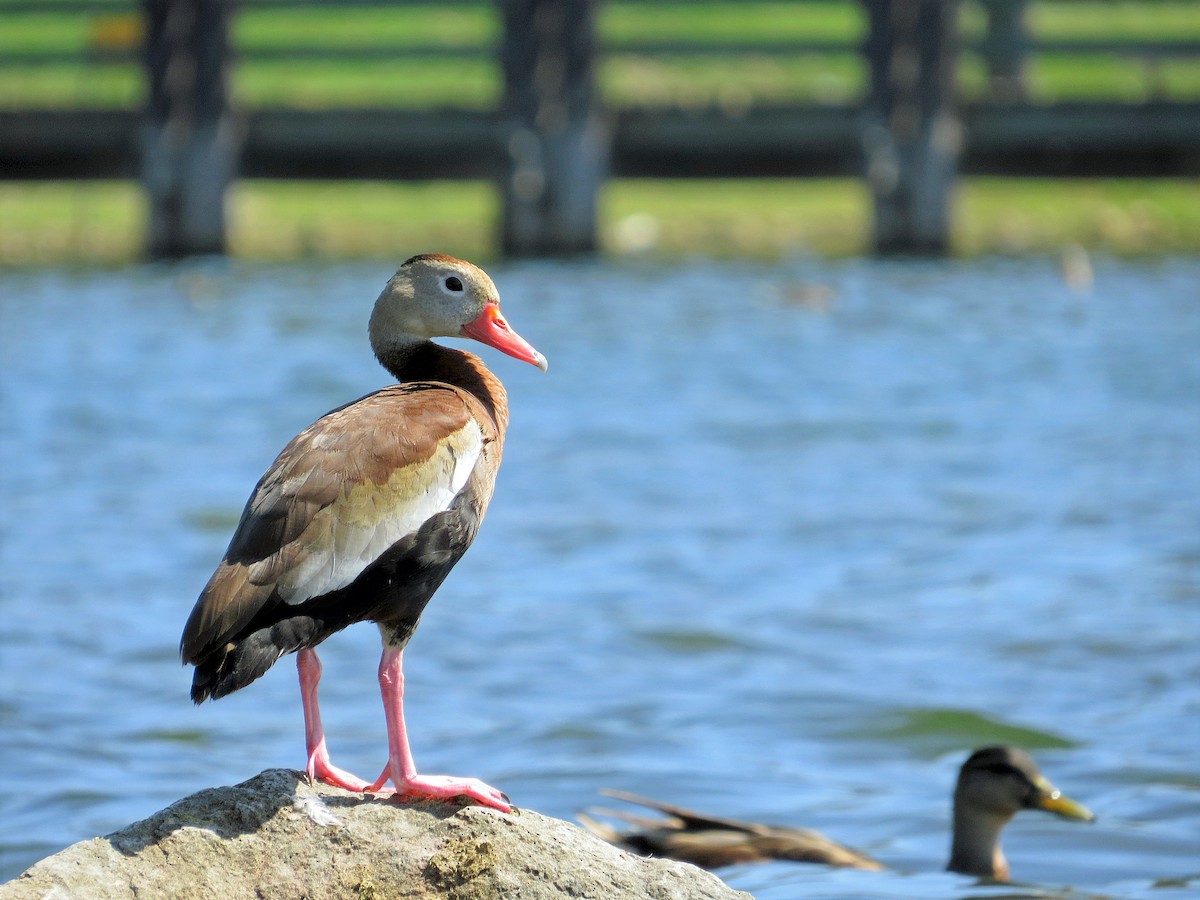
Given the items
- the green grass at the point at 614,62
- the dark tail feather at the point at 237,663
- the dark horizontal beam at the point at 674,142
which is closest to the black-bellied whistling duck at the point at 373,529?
the dark tail feather at the point at 237,663

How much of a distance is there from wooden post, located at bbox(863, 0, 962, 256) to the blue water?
212 inches

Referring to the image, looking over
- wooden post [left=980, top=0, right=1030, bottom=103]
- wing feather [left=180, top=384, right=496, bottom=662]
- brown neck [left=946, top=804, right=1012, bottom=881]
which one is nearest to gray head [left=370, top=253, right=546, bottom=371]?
wing feather [left=180, top=384, right=496, bottom=662]

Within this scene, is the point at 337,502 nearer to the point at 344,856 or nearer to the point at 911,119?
the point at 344,856

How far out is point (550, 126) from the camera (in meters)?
24.5

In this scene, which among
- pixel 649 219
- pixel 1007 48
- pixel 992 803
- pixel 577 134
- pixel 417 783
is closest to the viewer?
pixel 417 783

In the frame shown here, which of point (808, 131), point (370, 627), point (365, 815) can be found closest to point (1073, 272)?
point (808, 131)

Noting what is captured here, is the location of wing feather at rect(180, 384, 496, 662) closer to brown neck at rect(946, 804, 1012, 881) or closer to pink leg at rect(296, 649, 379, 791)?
pink leg at rect(296, 649, 379, 791)

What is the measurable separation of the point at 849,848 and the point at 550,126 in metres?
19.2

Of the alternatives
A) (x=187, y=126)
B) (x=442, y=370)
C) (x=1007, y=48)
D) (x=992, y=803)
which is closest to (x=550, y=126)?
(x=187, y=126)

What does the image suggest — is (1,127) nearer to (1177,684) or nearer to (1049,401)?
(1049,401)

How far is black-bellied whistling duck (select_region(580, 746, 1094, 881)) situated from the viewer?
5957 mm

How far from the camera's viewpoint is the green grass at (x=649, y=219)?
2852 cm

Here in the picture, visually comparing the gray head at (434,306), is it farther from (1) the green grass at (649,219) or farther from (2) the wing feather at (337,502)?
(1) the green grass at (649,219)

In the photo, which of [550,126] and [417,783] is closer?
[417,783]
